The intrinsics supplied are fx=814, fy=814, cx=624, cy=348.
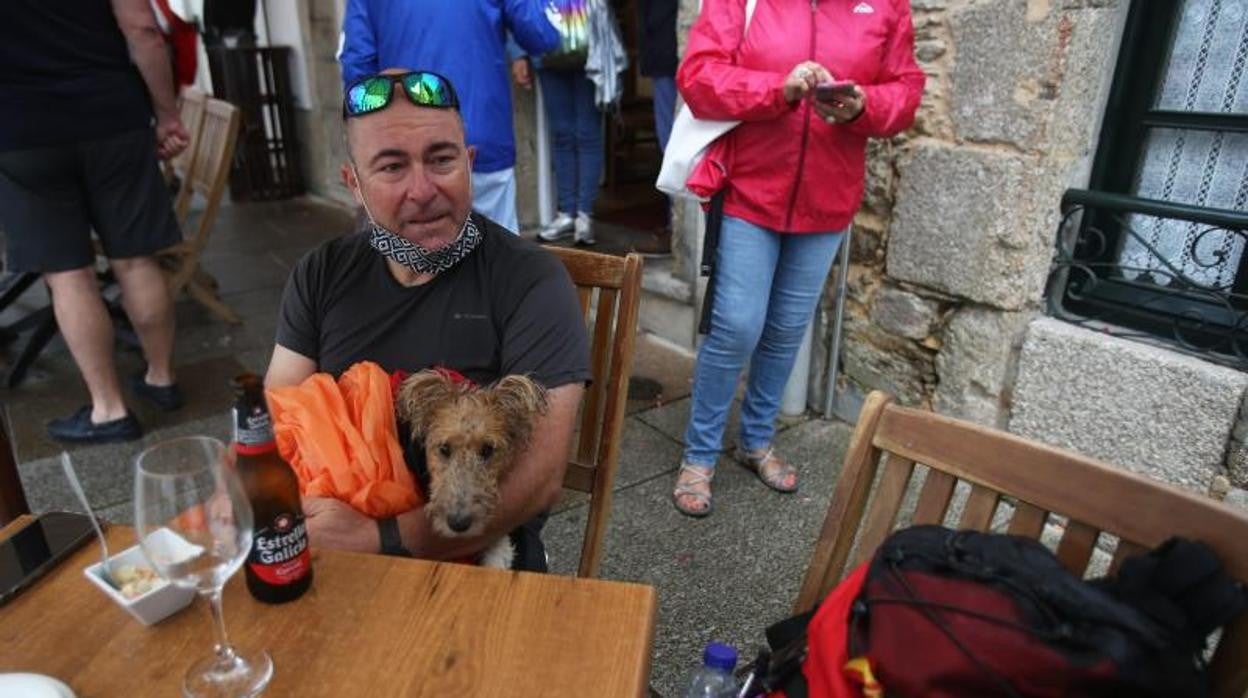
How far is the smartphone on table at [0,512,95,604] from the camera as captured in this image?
1.19m

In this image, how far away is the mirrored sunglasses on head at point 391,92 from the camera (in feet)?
5.35

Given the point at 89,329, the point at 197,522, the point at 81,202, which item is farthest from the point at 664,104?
the point at 197,522

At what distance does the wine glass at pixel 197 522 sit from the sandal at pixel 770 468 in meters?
2.23

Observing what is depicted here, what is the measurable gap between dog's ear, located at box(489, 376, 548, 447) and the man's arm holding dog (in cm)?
3

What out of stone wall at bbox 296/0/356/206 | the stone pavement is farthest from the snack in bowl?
stone wall at bbox 296/0/356/206

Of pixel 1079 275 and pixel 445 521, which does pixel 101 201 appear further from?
pixel 1079 275

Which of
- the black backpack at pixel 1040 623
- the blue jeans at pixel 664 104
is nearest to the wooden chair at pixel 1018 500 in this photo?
the black backpack at pixel 1040 623

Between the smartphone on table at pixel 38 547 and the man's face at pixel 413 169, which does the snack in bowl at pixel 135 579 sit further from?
the man's face at pixel 413 169

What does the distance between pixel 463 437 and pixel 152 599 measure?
0.51 meters

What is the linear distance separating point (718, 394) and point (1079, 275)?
1338 mm

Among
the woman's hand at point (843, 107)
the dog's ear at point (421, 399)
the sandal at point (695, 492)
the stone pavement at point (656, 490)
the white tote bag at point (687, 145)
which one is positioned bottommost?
the stone pavement at point (656, 490)

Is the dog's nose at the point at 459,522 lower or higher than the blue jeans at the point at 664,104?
lower

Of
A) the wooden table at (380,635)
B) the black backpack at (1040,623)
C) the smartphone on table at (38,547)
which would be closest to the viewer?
the black backpack at (1040,623)

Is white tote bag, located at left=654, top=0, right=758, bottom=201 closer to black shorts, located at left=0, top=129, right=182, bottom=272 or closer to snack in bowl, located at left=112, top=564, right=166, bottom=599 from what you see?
snack in bowl, located at left=112, top=564, right=166, bottom=599
